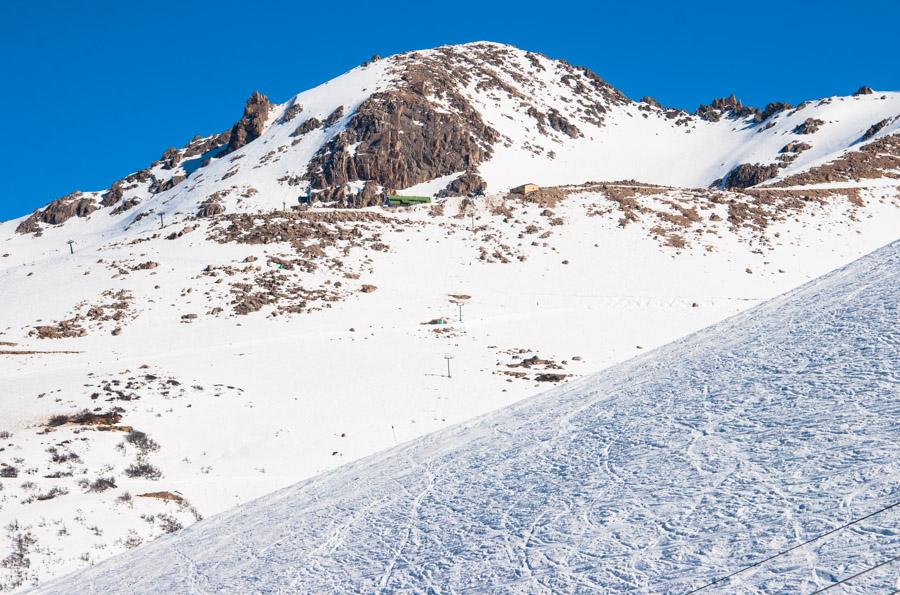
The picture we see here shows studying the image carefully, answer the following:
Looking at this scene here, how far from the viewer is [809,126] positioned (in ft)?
391

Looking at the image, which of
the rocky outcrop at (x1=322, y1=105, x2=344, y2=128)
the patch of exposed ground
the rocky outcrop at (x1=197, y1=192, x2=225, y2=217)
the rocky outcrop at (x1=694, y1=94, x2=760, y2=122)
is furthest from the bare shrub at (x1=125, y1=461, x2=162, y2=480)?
the rocky outcrop at (x1=694, y1=94, x2=760, y2=122)

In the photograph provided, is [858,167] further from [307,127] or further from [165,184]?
[165,184]

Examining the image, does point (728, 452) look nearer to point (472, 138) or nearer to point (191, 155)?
point (472, 138)

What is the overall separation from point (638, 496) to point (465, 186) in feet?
312

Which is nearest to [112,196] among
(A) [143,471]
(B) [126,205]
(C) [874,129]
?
(B) [126,205]

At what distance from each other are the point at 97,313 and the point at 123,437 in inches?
892

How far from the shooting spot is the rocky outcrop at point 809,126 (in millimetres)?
118312

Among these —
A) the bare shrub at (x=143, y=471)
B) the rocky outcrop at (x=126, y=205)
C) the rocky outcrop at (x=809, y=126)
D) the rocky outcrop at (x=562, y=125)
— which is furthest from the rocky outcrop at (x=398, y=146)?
the bare shrub at (x=143, y=471)

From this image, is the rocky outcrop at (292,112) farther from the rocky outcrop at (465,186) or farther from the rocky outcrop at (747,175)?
the rocky outcrop at (747,175)

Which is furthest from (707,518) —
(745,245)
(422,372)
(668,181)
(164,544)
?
(668,181)

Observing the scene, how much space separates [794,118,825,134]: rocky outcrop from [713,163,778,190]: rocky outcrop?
16.4 m

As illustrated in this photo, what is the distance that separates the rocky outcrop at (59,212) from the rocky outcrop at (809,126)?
408 ft

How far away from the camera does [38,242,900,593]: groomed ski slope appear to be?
675cm

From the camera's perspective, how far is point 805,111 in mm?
128500
